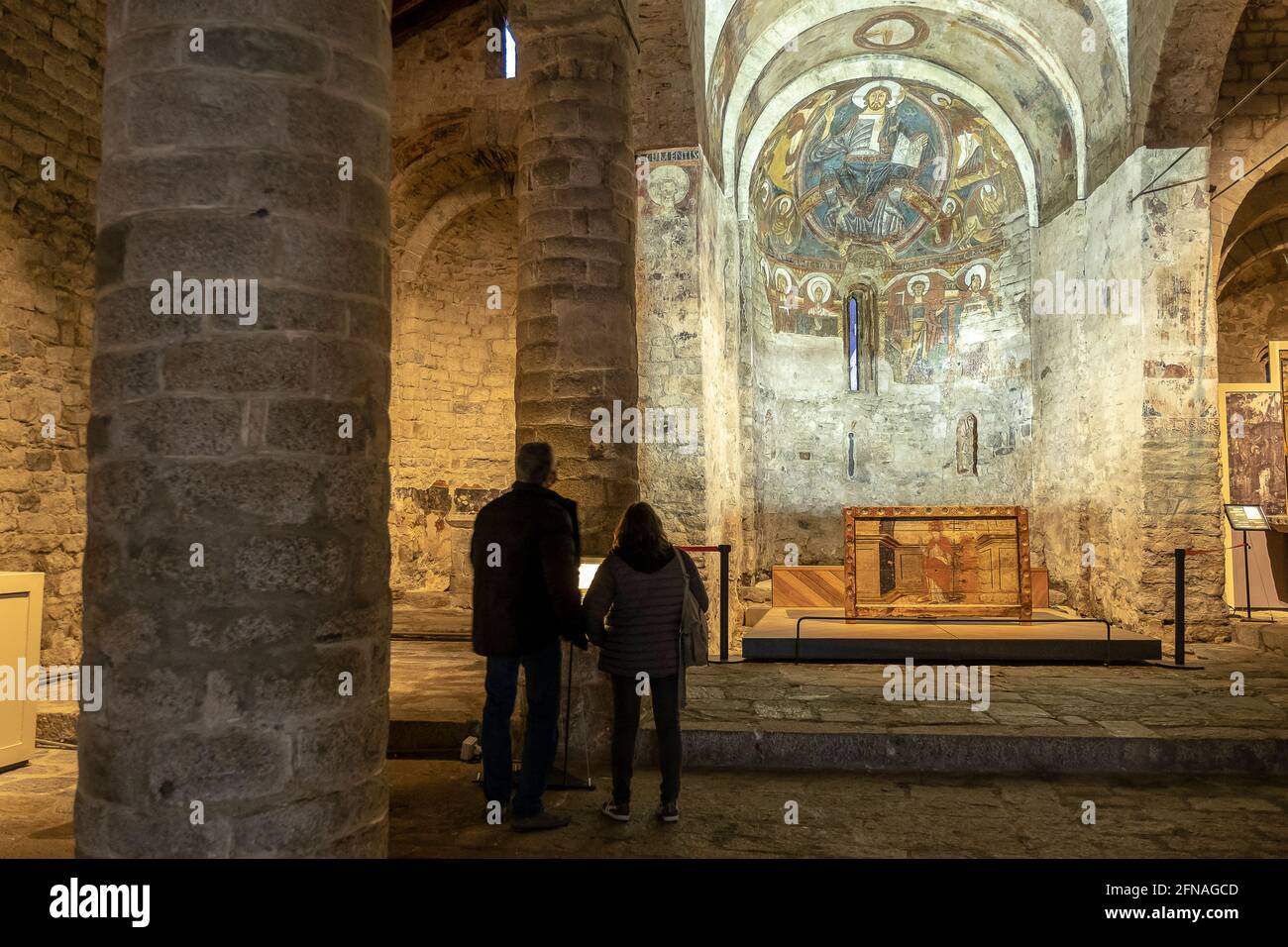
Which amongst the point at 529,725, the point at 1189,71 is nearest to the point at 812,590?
the point at 1189,71

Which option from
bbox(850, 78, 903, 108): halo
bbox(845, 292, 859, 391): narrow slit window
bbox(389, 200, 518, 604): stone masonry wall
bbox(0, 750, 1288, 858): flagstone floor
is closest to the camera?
bbox(0, 750, 1288, 858): flagstone floor

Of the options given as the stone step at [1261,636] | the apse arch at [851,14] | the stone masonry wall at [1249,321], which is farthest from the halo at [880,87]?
the stone step at [1261,636]

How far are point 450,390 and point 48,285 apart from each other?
250 inches

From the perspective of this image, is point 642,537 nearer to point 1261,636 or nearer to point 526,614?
point 526,614

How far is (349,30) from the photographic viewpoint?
291 centimetres

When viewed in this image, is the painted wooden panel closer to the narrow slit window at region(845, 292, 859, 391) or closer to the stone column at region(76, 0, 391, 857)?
the narrow slit window at region(845, 292, 859, 391)

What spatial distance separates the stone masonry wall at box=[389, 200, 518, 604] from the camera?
1351 cm

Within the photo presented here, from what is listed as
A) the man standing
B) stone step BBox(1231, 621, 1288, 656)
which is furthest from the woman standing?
stone step BBox(1231, 621, 1288, 656)

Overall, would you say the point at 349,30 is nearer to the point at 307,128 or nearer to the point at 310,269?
the point at 307,128

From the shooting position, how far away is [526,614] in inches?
158

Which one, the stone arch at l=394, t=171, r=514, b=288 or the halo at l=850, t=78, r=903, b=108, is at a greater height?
the halo at l=850, t=78, r=903, b=108

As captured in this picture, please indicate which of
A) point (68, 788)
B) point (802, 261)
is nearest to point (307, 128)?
point (68, 788)

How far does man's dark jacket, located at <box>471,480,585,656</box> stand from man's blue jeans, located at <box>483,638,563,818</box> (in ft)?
0.35
